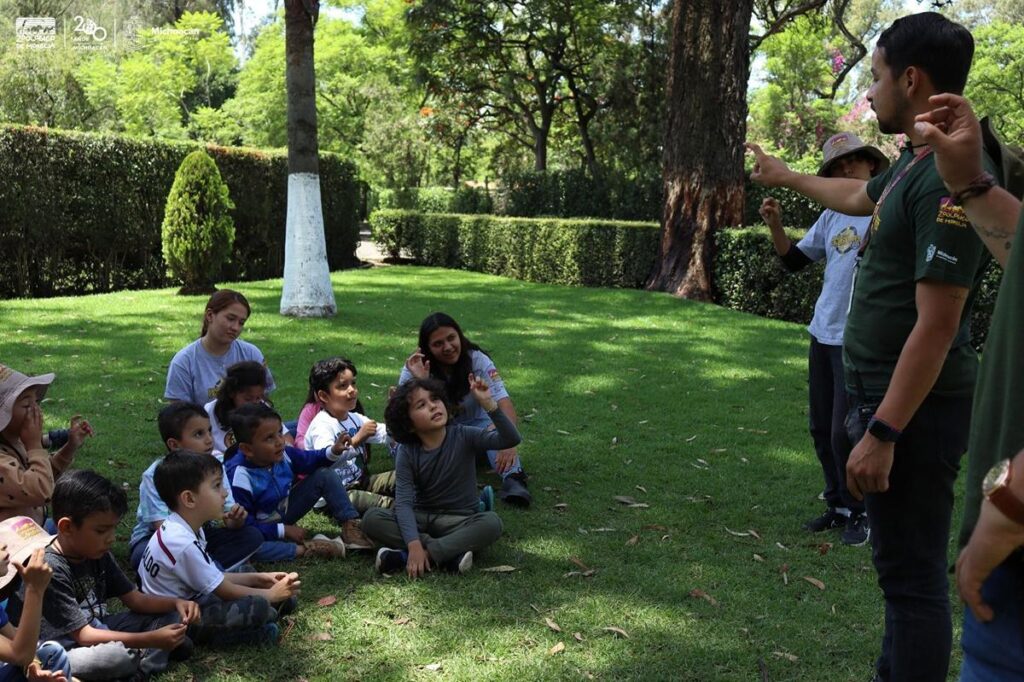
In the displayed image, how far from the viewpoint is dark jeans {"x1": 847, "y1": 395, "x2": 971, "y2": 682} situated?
2496 mm

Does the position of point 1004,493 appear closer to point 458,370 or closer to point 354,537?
point 354,537

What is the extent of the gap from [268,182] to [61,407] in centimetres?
1103

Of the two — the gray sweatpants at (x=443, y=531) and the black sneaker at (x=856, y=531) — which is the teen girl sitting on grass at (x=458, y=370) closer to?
the gray sweatpants at (x=443, y=531)

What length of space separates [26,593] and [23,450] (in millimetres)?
1283

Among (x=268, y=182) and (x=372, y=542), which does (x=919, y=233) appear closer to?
(x=372, y=542)

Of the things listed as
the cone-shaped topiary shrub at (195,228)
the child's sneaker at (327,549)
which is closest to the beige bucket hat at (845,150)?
the child's sneaker at (327,549)

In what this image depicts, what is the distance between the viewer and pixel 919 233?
93.6 inches

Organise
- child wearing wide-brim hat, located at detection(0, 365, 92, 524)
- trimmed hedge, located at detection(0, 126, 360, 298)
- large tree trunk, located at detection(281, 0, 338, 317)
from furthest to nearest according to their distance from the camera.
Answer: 1. trimmed hedge, located at detection(0, 126, 360, 298)
2. large tree trunk, located at detection(281, 0, 338, 317)
3. child wearing wide-brim hat, located at detection(0, 365, 92, 524)

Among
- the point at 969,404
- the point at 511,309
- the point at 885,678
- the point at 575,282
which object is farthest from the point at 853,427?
the point at 575,282

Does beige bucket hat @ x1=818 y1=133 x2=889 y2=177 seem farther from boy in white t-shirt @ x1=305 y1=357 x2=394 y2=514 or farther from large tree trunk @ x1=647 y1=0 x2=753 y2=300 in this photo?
large tree trunk @ x1=647 y1=0 x2=753 y2=300

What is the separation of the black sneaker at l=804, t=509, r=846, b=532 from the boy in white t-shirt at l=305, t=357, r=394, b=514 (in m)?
2.30

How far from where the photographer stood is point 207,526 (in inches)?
164

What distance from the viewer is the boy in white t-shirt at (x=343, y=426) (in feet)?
16.9

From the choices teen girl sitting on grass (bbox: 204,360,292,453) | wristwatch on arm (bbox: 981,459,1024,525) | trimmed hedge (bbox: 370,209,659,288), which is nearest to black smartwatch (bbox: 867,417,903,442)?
wristwatch on arm (bbox: 981,459,1024,525)
